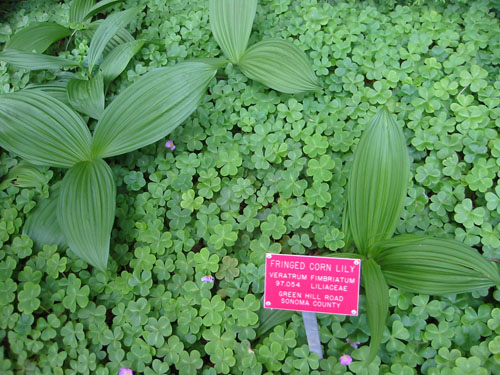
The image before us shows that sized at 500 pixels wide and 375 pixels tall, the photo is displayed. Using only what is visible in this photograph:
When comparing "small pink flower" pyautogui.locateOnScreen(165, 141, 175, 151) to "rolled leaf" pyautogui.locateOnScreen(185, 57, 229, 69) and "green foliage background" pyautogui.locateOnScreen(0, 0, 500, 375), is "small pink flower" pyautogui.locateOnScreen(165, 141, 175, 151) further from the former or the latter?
"rolled leaf" pyautogui.locateOnScreen(185, 57, 229, 69)

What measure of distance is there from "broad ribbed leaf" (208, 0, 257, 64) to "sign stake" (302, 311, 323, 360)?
1.27m

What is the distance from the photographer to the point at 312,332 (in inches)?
57.9

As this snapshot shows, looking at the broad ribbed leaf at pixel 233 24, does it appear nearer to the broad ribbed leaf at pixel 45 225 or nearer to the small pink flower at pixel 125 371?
the broad ribbed leaf at pixel 45 225

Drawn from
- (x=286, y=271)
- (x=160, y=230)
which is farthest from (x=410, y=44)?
(x=160, y=230)

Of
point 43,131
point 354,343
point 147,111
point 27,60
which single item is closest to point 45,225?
point 43,131

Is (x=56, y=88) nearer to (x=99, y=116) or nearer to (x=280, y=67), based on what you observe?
(x=99, y=116)

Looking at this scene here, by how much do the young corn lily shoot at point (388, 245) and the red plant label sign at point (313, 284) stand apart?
0.34ft

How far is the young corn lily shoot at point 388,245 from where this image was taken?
1.44 metres

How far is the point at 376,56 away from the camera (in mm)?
2098

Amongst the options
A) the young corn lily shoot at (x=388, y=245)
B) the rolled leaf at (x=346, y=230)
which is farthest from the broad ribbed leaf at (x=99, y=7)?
the rolled leaf at (x=346, y=230)

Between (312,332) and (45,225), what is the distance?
4.13ft

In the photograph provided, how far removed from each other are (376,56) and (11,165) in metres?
1.92

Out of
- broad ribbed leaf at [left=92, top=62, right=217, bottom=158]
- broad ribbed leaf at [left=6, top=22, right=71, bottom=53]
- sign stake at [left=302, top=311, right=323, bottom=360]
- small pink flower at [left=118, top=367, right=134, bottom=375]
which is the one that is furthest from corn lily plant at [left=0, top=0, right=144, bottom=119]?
sign stake at [left=302, top=311, right=323, bottom=360]

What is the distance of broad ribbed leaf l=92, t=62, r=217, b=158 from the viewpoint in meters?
1.85
